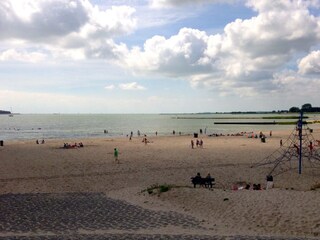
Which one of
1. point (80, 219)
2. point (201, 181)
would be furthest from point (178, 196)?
point (80, 219)

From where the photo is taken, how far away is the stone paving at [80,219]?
11812mm

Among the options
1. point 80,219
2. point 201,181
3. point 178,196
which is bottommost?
point 80,219

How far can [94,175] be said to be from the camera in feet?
83.0

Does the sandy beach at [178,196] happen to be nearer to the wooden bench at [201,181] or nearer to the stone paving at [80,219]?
the stone paving at [80,219]

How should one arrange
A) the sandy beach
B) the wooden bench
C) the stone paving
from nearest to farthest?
the stone paving → the sandy beach → the wooden bench

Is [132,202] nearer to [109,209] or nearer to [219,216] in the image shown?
[109,209]

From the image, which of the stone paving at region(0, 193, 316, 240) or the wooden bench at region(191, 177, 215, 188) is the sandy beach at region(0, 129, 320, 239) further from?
the wooden bench at region(191, 177, 215, 188)

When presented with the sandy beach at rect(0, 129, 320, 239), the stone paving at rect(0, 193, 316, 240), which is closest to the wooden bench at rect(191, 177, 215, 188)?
the sandy beach at rect(0, 129, 320, 239)

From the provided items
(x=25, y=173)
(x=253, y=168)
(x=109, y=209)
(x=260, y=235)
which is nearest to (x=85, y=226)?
(x=109, y=209)

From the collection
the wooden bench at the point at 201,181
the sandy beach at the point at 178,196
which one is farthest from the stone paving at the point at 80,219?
the wooden bench at the point at 201,181

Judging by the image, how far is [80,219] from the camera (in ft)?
45.5

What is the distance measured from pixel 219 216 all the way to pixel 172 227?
2.13 metres

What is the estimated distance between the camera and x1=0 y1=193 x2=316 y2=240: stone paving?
11.8m

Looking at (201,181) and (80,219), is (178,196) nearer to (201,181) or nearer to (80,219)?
(201,181)
